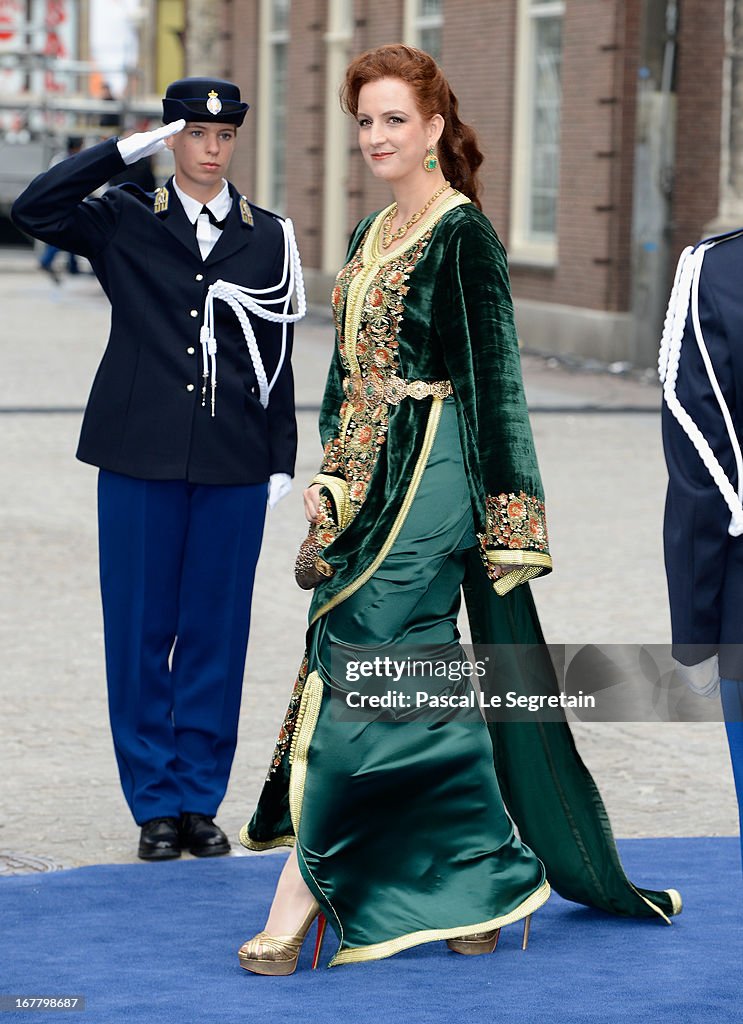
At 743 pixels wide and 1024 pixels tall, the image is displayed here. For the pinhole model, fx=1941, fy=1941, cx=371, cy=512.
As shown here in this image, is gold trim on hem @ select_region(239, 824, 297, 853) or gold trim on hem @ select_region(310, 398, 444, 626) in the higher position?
gold trim on hem @ select_region(310, 398, 444, 626)

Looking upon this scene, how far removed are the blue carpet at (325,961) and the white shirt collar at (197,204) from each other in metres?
1.69

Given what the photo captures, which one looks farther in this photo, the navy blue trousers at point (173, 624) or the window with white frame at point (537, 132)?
the window with white frame at point (537, 132)

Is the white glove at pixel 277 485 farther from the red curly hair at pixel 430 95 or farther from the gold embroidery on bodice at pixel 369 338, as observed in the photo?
the red curly hair at pixel 430 95

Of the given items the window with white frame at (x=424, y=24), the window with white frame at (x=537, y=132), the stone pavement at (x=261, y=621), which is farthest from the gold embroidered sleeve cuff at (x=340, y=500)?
the window with white frame at (x=424, y=24)

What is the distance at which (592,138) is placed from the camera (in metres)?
18.9

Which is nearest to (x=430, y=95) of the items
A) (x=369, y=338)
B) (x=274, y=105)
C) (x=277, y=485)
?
(x=369, y=338)

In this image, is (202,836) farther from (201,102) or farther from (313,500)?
(201,102)

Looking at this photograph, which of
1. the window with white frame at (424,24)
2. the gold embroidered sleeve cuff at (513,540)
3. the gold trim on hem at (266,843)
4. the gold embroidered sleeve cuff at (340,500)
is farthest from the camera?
the window with white frame at (424,24)

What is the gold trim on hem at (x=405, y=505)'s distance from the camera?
4109mm

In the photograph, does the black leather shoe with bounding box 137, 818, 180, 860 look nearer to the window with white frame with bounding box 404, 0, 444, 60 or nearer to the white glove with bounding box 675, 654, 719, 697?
the white glove with bounding box 675, 654, 719, 697

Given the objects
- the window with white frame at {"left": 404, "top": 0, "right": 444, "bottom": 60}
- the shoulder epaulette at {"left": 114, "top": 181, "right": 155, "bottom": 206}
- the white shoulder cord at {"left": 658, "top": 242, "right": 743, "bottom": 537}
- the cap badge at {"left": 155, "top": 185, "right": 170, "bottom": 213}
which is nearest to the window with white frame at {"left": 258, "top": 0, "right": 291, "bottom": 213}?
the window with white frame at {"left": 404, "top": 0, "right": 444, "bottom": 60}

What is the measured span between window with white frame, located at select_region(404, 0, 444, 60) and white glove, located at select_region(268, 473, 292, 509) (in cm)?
1799

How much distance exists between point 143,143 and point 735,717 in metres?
2.30

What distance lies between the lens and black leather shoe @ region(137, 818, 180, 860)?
16.5 feet
